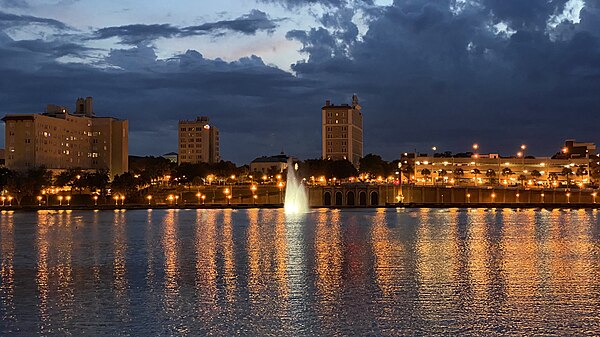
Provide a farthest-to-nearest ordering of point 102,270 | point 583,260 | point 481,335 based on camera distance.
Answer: point 583,260, point 102,270, point 481,335

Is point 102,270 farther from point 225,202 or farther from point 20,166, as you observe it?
point 20,166

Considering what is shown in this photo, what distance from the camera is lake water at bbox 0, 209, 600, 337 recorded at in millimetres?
28719

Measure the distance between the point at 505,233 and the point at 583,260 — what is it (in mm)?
26426

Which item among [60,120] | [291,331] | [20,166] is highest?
[60,120]

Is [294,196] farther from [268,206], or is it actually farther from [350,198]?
[350,198]

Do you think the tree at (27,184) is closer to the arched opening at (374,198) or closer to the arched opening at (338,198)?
the arched opening at (338,198)

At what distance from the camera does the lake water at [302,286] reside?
2872 centimetres

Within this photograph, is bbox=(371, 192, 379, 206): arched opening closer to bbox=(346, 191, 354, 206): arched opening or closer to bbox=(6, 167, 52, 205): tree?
bbox=(346, 191, 354, 206): arched opening

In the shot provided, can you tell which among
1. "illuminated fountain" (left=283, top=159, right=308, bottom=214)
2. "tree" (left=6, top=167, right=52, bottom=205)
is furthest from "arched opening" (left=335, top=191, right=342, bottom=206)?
"tree" (left=6, top=167, right=52, bottom=205)

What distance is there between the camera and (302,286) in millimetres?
38219

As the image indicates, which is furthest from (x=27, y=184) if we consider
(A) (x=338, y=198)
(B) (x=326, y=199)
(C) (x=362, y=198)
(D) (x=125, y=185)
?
(C) (x=362, y=198)

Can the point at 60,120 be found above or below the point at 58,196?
above

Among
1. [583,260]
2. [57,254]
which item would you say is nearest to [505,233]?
[583,260]

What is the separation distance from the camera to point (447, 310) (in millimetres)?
31234
